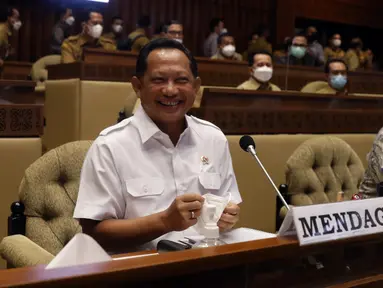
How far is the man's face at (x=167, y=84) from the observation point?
1.58 meters

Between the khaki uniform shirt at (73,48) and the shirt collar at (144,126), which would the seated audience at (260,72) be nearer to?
A: the khaki uniform shirt at (73,48)

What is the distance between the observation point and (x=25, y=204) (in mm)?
1854

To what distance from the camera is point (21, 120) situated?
9.42ft

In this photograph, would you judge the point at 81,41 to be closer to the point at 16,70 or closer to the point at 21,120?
the point at 16,70

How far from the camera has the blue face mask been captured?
16.0 ft

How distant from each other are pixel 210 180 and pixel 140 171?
24 centimetres

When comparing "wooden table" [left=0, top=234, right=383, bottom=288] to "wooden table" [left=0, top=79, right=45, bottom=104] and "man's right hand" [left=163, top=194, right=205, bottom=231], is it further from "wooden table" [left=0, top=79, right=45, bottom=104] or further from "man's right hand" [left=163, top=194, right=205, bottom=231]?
"wooden table" [left=0, top=79, right=45, bottom=104]

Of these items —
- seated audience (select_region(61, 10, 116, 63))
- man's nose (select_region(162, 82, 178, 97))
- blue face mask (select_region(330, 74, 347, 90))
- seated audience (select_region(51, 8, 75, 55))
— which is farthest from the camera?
seated audience (select_region(51, 8, 75, 55))

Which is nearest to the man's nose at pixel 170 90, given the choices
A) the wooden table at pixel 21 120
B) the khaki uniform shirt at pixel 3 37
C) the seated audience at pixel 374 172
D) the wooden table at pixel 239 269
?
the wooden table at pixel 239 269

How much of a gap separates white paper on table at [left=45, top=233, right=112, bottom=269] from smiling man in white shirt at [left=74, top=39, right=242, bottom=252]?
48 centimetres

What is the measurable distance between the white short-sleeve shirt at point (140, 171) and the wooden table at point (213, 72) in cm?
290

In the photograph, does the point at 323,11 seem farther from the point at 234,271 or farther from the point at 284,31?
the point at 234,271

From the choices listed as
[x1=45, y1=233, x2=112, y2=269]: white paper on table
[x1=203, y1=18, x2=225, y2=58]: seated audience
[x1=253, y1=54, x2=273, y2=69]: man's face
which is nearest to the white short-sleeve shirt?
[x1=45, y1=233, x2=112, y2=269]: white paper on table

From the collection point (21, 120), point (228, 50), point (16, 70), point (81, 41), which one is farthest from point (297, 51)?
point (21, 120)
